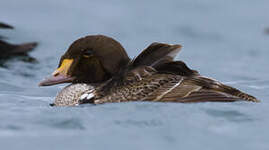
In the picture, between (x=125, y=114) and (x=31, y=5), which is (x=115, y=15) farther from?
(x=125, y=114)

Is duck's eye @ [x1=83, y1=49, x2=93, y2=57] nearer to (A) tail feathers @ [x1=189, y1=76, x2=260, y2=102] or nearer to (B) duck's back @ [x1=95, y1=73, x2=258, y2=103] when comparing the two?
(B) duck's back @ [x1=95, y1=73, x2=258, y2=103]

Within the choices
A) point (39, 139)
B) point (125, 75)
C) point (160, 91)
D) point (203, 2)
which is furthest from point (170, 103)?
point (203, 2)

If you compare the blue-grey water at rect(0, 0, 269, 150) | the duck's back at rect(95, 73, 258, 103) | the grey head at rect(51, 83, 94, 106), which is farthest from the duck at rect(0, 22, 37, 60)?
the duck's back at rect(95, 73, 258, 103)

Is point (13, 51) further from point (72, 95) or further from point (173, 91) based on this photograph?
point (173, 91)

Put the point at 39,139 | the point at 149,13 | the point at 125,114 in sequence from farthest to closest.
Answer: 1. the point at 149,13
2. the point at 125,114
3. the point at 39,139

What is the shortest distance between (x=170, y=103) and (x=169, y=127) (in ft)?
2.20

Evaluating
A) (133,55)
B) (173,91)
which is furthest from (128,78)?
Answer: (133,55)

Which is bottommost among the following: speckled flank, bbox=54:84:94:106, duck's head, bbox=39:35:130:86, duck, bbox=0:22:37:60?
speckled flank, bbox=54:84:94:106

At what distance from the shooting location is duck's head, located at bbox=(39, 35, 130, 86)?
8.30 m

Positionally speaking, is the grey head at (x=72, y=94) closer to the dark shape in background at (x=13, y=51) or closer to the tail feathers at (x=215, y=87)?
the tail feathers at (x=215, y=87)

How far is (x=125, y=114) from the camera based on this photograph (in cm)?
723

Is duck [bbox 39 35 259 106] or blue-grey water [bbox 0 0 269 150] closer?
blue-grey water [bbox 0 0 269 150]

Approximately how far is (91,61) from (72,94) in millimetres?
480

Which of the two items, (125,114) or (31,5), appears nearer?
(125,114)
